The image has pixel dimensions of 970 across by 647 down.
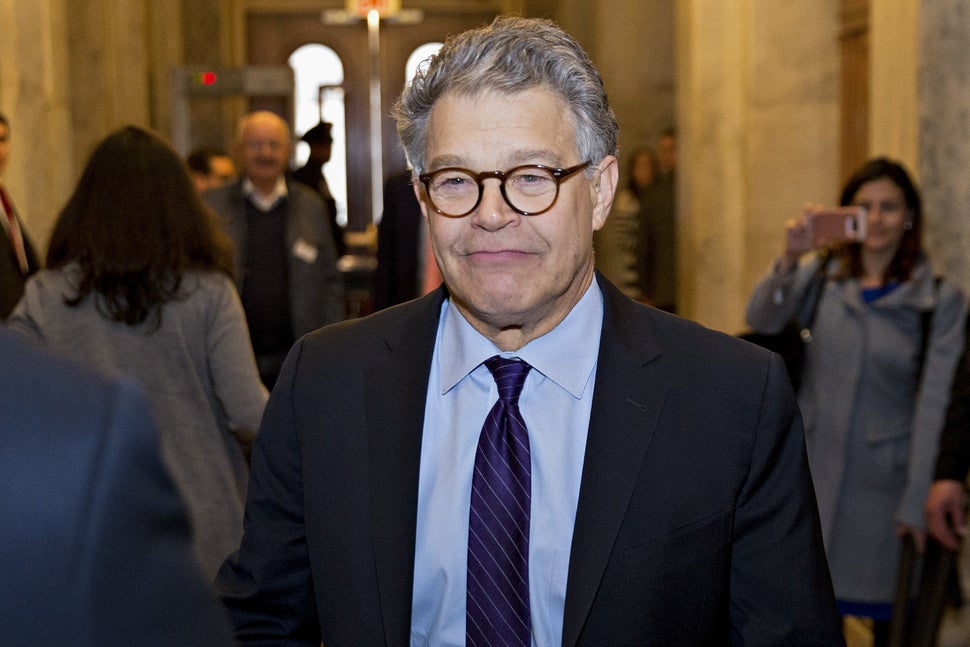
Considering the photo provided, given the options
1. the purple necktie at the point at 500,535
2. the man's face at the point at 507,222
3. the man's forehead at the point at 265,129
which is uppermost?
the man's forehead at the point at 265,129

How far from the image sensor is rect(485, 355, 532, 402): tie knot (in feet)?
6.83

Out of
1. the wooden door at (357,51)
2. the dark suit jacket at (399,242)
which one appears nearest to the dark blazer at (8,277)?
the dark suit jacket at (399,242)

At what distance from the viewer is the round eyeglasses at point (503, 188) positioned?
205cm

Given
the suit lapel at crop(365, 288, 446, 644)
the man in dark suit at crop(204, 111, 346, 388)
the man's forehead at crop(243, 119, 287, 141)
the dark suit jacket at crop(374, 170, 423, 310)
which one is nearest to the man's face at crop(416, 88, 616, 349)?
the suit lapel at crop(365, 288, 446, 644)

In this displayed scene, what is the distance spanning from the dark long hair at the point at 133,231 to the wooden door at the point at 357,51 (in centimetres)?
2252

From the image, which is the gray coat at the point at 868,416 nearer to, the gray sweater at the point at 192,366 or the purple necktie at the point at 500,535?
the gray sweater at the point at 192,366

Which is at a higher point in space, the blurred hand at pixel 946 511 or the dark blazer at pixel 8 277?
the dark blazer at pixel 8 277

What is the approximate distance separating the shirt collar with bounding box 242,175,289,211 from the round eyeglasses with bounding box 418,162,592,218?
14.7ft

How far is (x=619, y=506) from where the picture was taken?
1957mm

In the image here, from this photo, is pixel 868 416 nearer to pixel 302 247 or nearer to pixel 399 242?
pixel 399 242

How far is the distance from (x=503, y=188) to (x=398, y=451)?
0.44 meters

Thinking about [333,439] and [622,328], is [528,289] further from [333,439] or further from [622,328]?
[333,439]

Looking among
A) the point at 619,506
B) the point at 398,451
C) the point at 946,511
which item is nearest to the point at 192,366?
the point at 398,451

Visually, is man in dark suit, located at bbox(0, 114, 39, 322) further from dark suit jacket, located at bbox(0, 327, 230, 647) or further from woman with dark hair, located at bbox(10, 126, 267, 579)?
dark suit jacket, located at bbox(0, 327, 230, 647)
